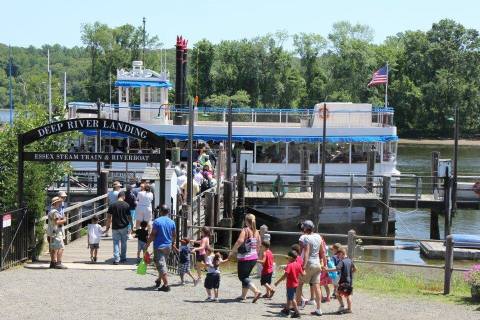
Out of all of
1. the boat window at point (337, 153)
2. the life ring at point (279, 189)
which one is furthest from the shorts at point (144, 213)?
the boat window at point (337, 153)

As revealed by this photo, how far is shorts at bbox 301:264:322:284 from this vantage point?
514 inches

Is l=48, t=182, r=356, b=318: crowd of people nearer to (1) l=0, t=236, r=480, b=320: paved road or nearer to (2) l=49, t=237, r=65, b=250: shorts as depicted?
(2) l=49, t=237, r=65, b=250: shorts

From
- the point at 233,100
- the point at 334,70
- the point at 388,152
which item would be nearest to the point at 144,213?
the point at 388,152

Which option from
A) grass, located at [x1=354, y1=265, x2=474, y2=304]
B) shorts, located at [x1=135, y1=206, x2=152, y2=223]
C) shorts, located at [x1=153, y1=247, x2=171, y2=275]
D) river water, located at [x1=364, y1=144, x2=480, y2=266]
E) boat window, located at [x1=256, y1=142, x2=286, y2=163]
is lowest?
river water, located at [x1=364, y1=144, x2=480, y2=266]

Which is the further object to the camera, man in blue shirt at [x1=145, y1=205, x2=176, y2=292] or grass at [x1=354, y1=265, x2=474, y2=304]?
grass at [x1=354, y1=265, x2=474, y2=304]

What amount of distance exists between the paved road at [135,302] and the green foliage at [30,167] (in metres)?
2.01

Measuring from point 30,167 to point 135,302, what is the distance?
18.8 ft

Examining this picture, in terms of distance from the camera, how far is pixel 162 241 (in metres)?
14.5

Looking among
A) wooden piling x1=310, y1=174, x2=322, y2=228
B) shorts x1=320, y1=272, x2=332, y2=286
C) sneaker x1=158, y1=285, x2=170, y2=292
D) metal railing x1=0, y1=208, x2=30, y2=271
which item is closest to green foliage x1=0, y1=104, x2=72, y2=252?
metal railing x1=0, y1=208, x2=30, y2=271

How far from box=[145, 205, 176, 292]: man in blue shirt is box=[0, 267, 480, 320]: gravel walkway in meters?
0.30

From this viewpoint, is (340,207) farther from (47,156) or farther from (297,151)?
(47,156)

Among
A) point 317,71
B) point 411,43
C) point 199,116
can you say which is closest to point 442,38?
point 411,43

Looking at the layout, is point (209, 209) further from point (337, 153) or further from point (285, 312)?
point (337, 153)

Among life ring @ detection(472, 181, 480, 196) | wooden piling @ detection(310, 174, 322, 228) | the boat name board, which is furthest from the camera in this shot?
life ring @ detection(472, 181, 480, 196)
